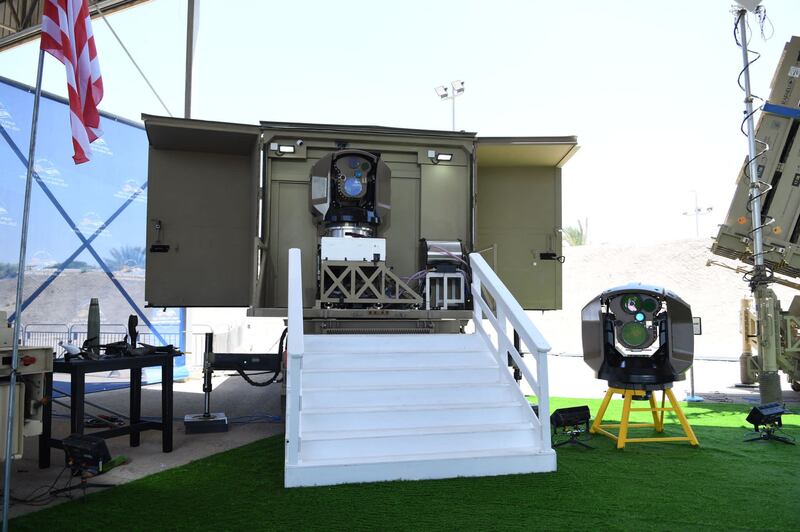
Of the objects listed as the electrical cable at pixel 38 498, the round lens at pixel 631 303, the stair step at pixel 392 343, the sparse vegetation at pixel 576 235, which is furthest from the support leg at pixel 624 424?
the sparse vegetation at pixel 576 235

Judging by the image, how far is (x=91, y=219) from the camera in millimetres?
9656

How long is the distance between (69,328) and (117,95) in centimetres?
485

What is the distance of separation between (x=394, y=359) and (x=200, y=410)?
11.9 ft

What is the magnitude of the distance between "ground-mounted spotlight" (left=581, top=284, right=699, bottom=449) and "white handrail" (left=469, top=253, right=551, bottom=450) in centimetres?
83

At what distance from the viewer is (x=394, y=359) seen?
5285 mm

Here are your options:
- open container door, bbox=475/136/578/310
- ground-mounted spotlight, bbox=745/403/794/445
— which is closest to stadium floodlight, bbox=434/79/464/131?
open container door, bbox=475/136/578/310

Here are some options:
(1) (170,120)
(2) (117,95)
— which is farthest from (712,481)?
(2) (117,95)

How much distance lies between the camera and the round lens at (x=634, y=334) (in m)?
5.45

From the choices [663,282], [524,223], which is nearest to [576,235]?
[663,282]

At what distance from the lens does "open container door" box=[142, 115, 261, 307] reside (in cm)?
754

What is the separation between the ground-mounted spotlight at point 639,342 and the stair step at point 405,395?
1.07 meters

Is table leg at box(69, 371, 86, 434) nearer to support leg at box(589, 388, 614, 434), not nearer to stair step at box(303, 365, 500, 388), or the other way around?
stair step at box(303, 365, 500, 388)

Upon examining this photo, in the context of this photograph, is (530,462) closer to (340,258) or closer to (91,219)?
(340,258)

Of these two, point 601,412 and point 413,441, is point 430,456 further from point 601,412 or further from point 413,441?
point 601,412
